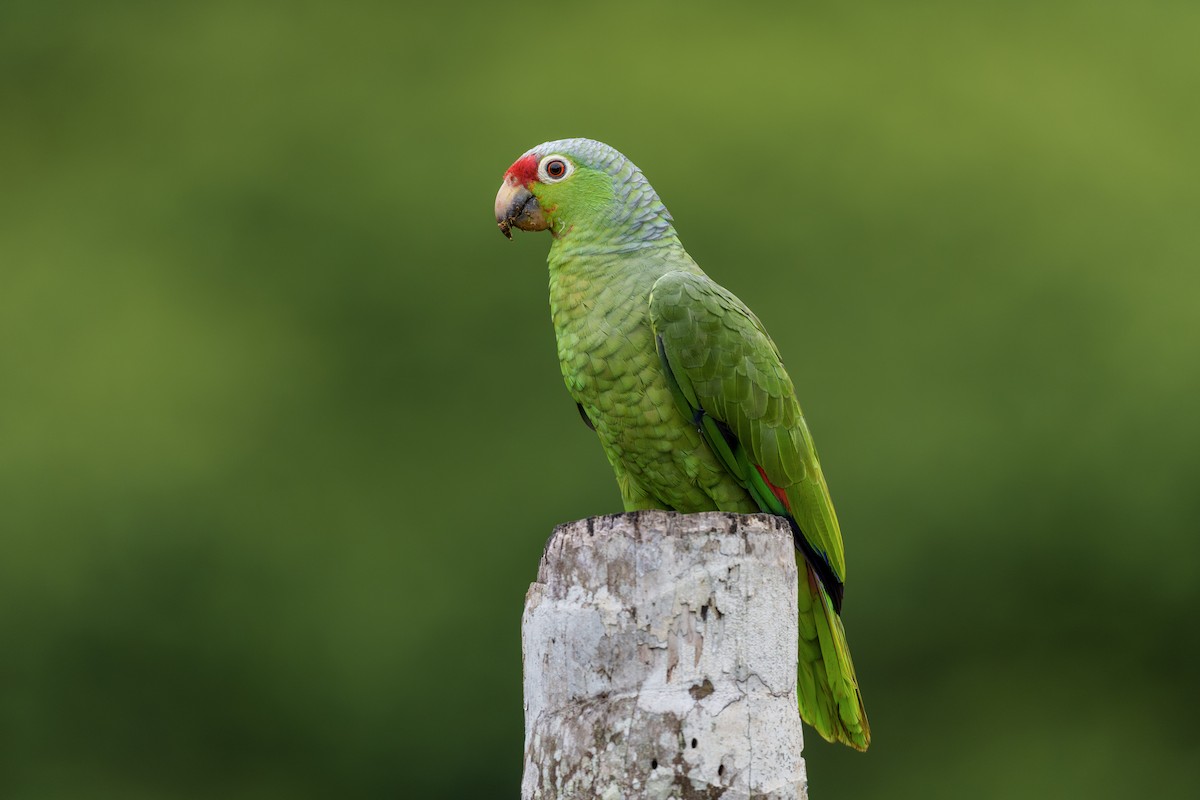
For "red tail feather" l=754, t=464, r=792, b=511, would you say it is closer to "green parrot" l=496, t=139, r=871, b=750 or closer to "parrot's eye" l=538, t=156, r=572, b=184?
"green parrot" l=496, t=139, r=871, b=750

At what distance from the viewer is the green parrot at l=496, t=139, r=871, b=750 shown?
11.2 ft

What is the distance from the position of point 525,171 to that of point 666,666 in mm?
1894

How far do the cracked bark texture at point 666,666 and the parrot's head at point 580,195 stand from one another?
4.68 feet

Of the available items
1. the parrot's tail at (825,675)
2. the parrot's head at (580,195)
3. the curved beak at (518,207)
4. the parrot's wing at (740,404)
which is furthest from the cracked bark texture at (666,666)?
the curved beak at (518,207)

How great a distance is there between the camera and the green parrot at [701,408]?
341cm

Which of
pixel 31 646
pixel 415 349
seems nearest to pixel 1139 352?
pixel 415 349

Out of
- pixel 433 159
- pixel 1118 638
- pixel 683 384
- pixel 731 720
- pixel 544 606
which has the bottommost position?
pixel 1118 638

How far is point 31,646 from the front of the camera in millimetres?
7570

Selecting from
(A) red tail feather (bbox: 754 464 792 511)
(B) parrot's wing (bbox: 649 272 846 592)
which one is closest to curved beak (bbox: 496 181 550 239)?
(B) parrot's wing (bbox: 649 272 846 592)

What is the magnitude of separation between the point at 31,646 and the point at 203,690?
1.05 m

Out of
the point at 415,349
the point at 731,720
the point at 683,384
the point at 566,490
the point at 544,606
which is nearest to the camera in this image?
the point at 731,720

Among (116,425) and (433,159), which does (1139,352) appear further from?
(116,425)

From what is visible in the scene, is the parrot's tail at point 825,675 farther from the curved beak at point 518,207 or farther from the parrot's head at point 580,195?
the curved beak at point 518,207

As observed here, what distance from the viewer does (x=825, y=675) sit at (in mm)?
3389
